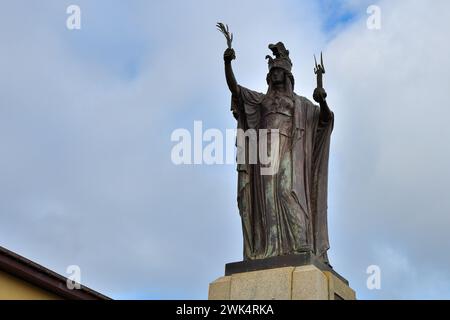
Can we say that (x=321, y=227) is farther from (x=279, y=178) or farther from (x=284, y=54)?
(x=284, y=54)

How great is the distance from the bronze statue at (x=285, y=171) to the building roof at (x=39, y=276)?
612 cm

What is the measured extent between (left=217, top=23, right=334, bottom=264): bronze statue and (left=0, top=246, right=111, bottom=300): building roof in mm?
6120

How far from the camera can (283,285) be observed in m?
8.44

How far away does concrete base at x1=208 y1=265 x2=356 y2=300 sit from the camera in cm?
827

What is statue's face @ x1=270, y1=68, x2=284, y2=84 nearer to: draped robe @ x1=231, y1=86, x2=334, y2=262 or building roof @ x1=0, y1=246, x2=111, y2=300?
draped robe @ x1=231, y1=86, x2=334, y2=262

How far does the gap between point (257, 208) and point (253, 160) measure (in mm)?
762

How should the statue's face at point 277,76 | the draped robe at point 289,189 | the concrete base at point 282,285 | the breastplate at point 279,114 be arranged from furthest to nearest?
the statue's face at point 277,76 < the breastplate at point 279,114 < the draped robe at point 289,189 < the concrete base at point 282,285

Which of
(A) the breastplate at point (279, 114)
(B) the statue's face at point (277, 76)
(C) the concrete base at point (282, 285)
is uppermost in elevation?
(B) the statue's face at point (277, 76)

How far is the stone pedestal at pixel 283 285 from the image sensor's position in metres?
8.28

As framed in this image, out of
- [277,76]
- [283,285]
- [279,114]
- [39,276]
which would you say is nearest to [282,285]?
[283,285]

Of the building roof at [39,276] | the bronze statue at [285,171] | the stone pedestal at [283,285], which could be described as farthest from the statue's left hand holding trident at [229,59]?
the building roof at [39,276]

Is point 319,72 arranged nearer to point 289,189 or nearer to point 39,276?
point 289,189

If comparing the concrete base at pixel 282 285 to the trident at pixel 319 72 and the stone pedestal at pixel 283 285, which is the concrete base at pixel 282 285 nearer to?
the stone pedestal at pixel 283 285
